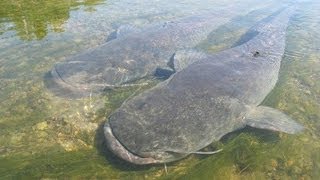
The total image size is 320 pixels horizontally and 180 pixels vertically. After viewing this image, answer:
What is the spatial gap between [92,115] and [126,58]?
5.30 feet

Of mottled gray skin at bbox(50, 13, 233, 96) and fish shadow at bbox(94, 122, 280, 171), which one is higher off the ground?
mottled gray skin at bbox(50, 13, 233, 96)

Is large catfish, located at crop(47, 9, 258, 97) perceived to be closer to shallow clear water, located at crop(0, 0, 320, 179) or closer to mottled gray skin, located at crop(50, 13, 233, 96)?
mottled gray skin, located at crop(50, 13, 233, 96)

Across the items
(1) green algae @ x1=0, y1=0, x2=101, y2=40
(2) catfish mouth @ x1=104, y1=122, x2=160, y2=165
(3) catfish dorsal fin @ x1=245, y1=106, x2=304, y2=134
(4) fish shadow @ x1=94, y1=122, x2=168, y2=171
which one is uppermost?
(2) catfish mouth @ x1=104, y1=122, x2=160, y2=165

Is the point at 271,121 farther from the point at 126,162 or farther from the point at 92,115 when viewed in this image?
the point at 92,115

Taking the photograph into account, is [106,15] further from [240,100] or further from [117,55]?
[240,100]

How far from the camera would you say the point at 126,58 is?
696 centimetres

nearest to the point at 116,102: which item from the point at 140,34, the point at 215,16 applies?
the point at 140,34

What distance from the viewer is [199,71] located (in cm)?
568

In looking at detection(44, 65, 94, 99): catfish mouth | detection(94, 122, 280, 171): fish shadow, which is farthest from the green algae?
detection(94, 122, 280, 171): fish shadow

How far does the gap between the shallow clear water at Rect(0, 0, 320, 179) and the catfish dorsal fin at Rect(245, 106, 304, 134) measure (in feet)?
0.53

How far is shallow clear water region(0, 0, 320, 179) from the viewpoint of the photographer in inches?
176

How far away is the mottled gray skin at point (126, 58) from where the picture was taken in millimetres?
6090

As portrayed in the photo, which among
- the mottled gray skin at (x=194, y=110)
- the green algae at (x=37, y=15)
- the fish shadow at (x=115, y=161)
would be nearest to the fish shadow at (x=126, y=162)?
the fish shadow at (x=115, y=161)

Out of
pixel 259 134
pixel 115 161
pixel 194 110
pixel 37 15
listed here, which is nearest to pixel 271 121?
pixel 259 134
